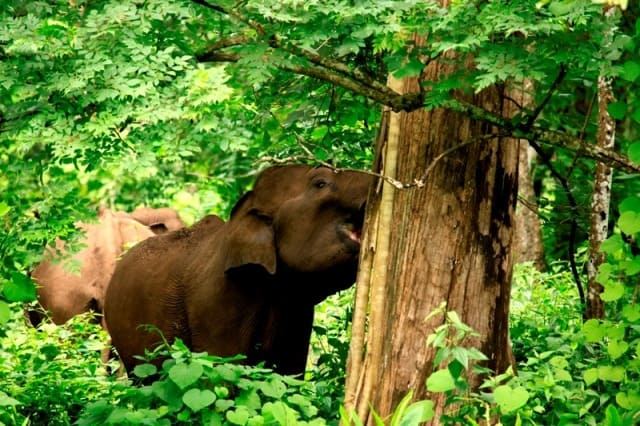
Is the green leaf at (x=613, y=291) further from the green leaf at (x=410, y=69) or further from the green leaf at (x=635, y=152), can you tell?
the green leaf at (x=410, y=69)

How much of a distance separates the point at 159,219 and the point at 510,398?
8.47 metres

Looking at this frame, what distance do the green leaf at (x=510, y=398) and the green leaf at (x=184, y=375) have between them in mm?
1328

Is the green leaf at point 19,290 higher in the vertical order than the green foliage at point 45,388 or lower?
higher

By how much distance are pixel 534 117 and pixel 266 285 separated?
291cm

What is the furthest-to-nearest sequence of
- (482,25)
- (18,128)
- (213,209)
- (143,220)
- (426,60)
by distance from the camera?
(213,209) < (143,220) < (18,128) < (426,60) < (482,25)

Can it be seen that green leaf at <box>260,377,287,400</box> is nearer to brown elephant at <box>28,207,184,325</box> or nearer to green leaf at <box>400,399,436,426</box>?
green leaf at <box>400,399,436,426</box>

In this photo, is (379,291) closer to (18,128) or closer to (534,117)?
(534,117)

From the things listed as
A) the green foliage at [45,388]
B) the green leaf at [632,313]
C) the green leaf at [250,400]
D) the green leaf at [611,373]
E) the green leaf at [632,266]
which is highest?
the green leaf at [632,266]

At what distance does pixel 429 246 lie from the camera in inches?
239

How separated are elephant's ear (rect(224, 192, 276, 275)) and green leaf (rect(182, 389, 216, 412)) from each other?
217cm

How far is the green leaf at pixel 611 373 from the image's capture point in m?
5.87

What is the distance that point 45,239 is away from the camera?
6.78 meters

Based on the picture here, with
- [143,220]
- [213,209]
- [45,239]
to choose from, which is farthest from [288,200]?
[213,209]

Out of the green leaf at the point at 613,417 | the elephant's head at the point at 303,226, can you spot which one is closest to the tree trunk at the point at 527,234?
the elephant's head at the point at 303,226
